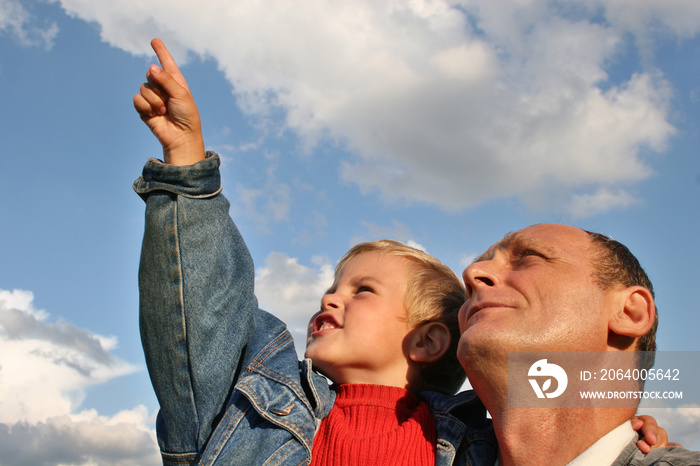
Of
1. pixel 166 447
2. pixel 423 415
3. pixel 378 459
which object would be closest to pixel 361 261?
pixel 423 415

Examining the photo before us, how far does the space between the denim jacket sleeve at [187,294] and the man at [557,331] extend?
1238mm

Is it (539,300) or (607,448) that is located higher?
(539,300)

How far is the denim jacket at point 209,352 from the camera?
288 cm

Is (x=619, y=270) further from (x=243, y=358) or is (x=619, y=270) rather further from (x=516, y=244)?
(x=243, y=358)

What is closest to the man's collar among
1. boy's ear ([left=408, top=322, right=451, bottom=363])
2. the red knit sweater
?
the red knit sweater

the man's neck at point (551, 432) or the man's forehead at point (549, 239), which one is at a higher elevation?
the man's forehead at point (549, 239)

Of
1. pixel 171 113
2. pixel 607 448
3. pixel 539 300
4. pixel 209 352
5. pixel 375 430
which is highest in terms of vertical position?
pixel 171 113

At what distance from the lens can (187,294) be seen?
2.88 m

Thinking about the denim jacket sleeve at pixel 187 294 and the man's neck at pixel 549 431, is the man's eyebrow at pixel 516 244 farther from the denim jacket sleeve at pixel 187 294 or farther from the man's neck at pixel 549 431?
the denim jacket sleeve at pixel 187 294

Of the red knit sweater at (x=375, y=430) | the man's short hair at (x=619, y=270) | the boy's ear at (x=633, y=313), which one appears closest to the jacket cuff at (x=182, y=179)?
the red knit sweater at (x=375, y=430)

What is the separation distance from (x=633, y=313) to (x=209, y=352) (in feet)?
7.12

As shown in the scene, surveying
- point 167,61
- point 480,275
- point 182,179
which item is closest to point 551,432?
point 480,275

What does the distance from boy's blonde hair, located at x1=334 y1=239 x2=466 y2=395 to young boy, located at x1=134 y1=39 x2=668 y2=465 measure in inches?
2.8

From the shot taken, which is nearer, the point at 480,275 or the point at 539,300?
the point at 539,300
